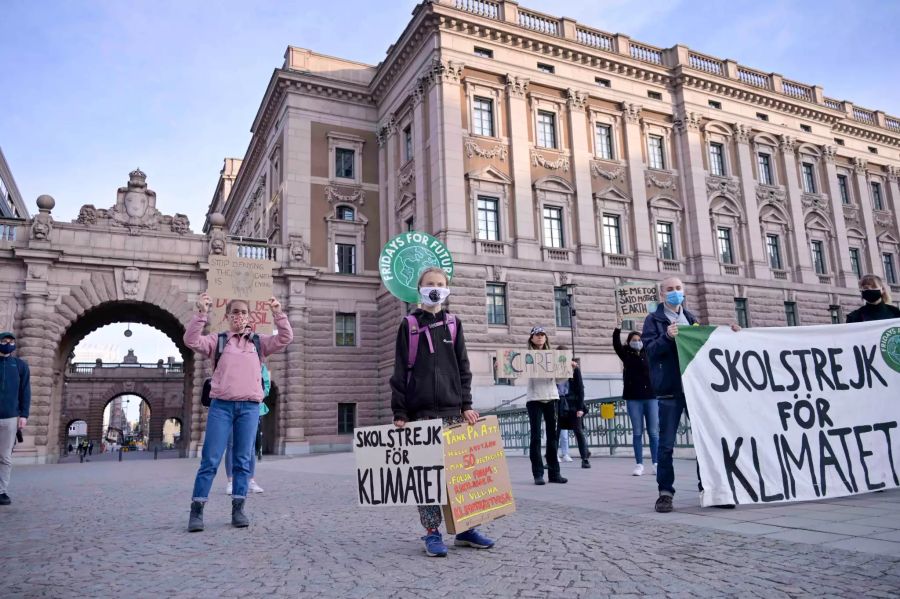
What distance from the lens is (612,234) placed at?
105 feet

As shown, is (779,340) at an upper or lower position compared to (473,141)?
lower

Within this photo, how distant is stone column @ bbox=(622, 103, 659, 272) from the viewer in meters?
31.9

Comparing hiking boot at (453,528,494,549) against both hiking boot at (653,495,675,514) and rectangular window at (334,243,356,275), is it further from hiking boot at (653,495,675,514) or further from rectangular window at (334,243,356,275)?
rectangular window at (334,243,356,275)

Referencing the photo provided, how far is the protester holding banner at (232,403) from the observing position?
6.29 m

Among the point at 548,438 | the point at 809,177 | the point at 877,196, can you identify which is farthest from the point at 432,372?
the point at 877,196

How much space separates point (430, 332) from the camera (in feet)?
17.2

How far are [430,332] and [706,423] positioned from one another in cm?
314

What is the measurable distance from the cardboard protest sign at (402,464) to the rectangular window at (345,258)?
27145 millimetres

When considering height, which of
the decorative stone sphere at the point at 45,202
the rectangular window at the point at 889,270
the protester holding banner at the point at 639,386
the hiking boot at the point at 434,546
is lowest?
the hiking boot at the point at 434,546

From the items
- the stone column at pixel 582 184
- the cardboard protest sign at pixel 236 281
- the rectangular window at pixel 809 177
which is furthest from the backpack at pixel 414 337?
the rectangular window at pixel 809 177

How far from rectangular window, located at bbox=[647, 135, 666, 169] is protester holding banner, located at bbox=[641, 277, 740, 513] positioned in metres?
28.9

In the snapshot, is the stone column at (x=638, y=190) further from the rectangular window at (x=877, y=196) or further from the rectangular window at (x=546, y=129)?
the rectangular window at (x=877, y=196)

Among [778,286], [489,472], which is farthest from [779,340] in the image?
[778,286]

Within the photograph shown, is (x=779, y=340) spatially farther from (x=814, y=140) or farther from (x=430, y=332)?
(x=814, y=140)
